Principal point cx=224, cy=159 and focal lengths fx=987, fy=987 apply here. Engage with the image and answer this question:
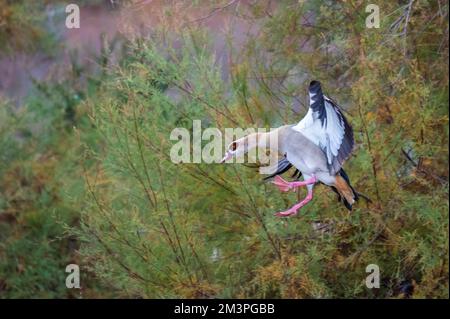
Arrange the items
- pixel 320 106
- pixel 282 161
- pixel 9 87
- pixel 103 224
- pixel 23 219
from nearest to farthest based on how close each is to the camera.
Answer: pixel 320 106
pixel 282 161
pixel 103 224
pixel 23 219
pixel 9 87

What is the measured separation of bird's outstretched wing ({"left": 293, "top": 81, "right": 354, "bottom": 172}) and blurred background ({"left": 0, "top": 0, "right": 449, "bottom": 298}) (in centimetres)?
134

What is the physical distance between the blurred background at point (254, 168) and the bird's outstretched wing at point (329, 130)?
52.9 inches

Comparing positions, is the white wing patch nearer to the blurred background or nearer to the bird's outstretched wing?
the bird's outstretched wing

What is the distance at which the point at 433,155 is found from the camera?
6.77 m

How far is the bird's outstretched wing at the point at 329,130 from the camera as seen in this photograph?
483cm

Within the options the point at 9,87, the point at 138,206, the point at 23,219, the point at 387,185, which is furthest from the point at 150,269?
the point at 9,87

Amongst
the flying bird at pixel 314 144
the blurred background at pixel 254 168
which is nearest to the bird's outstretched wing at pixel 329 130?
the flying bird at pixel 314 144

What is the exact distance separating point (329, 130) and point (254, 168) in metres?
1.81

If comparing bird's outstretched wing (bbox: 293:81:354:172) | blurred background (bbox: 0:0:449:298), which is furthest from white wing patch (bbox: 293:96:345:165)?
blurred background (bbox: 0:0:449:298)

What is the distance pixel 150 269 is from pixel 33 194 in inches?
152

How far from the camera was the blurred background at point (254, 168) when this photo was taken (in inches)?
262

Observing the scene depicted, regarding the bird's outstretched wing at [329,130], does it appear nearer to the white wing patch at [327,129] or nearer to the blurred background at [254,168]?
the white wing patch at [327,129]

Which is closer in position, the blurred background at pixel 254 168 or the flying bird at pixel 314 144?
the flying bird at pixel 314 144

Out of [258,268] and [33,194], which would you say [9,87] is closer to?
[33,194]
